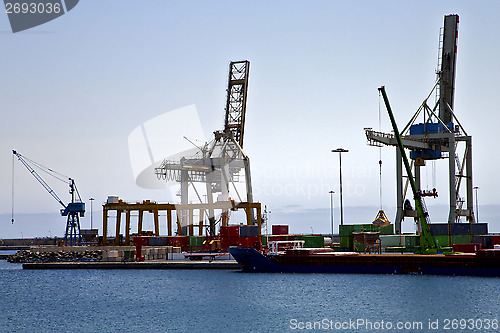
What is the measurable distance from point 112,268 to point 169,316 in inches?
1460

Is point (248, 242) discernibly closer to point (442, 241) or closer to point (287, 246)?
point (287, 246)

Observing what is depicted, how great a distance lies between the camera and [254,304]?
173 feet

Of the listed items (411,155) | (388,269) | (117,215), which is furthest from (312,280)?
(117,215)

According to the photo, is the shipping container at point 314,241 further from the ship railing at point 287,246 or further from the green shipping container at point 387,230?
the green shipping container at point 387,230

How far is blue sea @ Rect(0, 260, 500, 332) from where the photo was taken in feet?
146

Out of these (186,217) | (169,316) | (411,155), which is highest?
(411,155)

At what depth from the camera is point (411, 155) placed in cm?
9169

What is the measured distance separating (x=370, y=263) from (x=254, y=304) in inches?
881

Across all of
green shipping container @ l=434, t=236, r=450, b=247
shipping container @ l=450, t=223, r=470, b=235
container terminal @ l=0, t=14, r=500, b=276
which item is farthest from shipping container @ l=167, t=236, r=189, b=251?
shipping container @ l=450, t=223, r=470, b=235

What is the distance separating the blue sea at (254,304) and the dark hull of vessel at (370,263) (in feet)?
4.37

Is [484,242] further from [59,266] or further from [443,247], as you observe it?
[59,266]

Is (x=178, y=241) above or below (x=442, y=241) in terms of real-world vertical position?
below

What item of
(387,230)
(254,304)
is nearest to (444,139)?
(387,230)

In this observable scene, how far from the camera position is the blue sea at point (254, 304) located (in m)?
44.4
